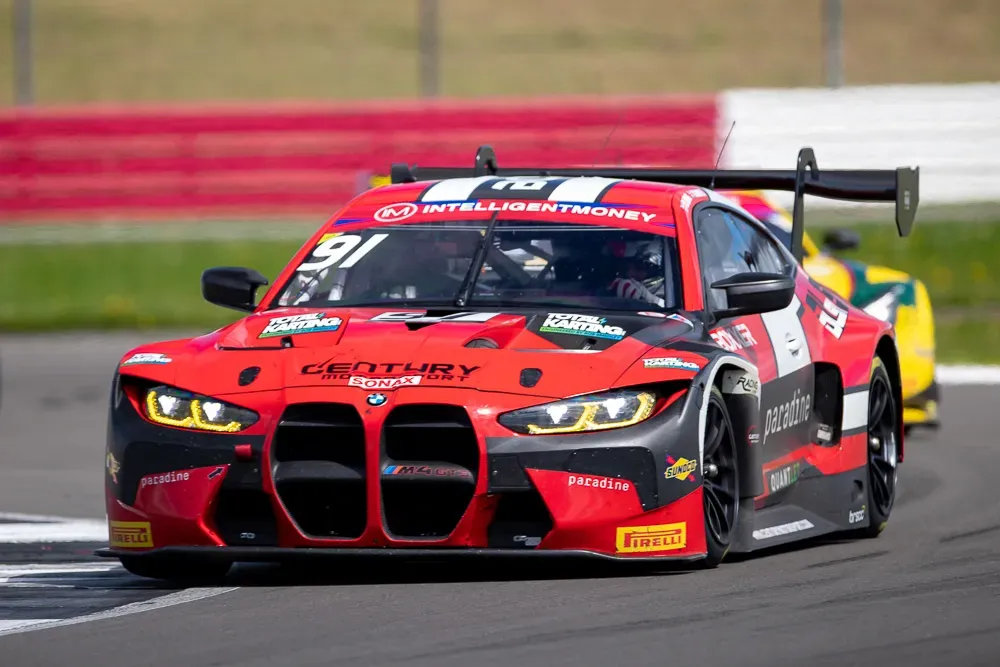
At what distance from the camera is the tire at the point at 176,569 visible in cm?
709

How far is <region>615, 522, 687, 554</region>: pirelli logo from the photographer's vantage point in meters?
6.76

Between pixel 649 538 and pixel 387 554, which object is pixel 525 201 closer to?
pixel 649 538

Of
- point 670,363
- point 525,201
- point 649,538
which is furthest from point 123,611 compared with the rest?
point 525,201

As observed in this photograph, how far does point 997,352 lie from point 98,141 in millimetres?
9818

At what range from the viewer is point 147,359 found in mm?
7148

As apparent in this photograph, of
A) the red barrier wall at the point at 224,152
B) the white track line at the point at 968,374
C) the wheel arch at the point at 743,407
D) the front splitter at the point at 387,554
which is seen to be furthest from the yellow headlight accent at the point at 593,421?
the red barrier wall at the point at 224,152

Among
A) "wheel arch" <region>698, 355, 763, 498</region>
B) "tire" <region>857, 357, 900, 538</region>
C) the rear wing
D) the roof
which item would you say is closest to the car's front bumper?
"wheel arch" <region>698, 355, 763, 498</region>

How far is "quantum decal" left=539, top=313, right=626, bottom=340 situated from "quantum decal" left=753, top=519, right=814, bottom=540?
3.12ft

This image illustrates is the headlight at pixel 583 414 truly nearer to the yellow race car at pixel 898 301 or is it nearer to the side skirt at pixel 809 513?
the side skirt at pixel 809 513

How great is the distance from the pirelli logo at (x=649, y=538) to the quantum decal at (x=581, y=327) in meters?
0.65

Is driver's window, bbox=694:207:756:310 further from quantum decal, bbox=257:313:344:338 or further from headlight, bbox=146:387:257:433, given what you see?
headlight, bbox=146:387:257:433

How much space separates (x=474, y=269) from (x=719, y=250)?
39.3 inches

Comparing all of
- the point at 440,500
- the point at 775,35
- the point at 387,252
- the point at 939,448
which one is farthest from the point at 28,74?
the point at 440,500

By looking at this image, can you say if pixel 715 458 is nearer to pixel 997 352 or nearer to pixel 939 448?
pixel 939 448
